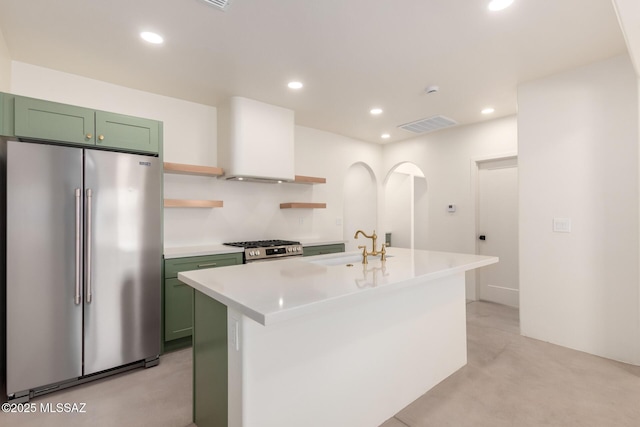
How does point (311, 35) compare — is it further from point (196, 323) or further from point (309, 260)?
point (196, 323)

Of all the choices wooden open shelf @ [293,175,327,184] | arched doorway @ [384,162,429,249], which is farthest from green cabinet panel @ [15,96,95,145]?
arched doorway @ [384,162,429,249]

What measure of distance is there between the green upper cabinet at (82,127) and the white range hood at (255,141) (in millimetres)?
888

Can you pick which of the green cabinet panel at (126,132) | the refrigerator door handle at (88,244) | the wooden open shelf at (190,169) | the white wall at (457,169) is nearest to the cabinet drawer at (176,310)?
the refrigerator door handle at (88,244)

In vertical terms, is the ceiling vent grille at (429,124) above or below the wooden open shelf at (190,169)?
above

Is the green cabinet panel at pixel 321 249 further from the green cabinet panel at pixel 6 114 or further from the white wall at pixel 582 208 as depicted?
the green cabinet panel at pixel 6 114

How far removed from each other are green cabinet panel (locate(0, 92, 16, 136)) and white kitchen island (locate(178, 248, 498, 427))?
68.2 inches

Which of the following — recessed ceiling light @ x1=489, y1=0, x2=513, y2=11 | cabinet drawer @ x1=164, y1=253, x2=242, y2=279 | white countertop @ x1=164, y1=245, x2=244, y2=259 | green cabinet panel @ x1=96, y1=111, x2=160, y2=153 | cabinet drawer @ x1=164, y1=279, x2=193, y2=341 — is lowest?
cabinet drawer @ x1=164, y1=279, x2=193, y2=341

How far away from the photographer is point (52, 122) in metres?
2.37

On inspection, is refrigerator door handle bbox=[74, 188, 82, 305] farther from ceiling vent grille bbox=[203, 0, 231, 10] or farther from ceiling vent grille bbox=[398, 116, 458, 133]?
ceiling vent grille bbox=[398, 116, 458, 133]

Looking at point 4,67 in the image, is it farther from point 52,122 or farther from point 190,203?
point 190,203

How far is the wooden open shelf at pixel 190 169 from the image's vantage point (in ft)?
10.7

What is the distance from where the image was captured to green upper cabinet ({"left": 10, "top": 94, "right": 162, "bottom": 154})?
2.28 m

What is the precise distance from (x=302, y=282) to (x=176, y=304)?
1975mm

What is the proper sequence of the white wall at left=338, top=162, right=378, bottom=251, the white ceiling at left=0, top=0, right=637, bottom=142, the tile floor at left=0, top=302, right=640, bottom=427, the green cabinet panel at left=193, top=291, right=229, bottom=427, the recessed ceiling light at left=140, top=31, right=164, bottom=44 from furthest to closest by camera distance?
the white wall at left=338, top=162, right=378, bottom=251
the recessed ceiling light at left=140, top=31, right=164, bottom=44
the white ceiling at left=0, top=0, right=637, bottom=142
the tile floor at left=0, top=302, right=640, bottom=427
the green cabinet panel at left=193, top=291, right=229, bottom=427
